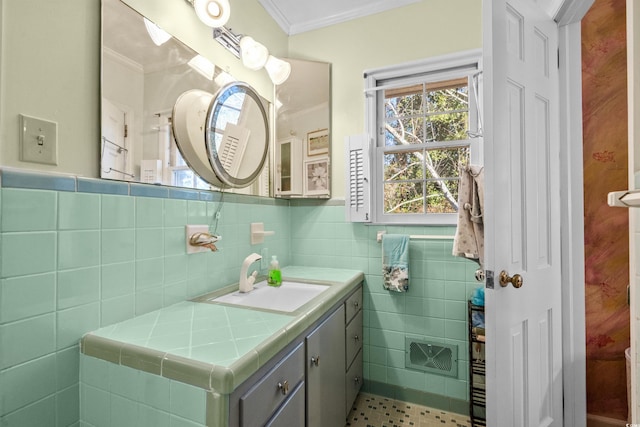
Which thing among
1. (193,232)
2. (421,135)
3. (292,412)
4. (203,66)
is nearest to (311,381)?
(292,412)

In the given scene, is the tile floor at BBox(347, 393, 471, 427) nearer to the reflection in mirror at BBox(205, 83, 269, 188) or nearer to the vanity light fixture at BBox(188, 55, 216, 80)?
the reflection in mirror at BBox(205, 83, 269, 188)

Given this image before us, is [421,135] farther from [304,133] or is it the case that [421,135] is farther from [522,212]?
[522,212]

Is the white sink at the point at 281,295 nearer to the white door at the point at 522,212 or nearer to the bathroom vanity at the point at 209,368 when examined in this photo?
the bathroom vanity at the point at 209,368

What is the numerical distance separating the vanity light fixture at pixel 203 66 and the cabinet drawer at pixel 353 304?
4.54 ft

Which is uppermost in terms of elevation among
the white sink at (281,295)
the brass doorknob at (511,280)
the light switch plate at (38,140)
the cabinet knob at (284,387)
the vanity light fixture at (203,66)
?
the vanity light fixture at (203,66)

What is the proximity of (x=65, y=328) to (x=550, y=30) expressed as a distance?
2159mm

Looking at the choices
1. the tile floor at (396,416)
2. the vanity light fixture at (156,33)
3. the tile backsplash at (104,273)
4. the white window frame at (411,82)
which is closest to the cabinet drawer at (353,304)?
the tile backsplash at (104,273)

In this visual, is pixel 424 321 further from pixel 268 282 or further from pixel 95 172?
pixel 95 172

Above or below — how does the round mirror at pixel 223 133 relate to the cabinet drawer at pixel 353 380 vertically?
above

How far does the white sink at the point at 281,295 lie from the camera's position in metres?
1.42

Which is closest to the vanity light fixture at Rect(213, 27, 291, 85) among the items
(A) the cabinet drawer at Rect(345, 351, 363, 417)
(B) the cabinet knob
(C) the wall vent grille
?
(B) the cabinet knob

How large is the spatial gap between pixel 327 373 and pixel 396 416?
2.69 ft

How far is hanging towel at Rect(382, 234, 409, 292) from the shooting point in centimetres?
177

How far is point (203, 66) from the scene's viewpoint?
1.38 metres
